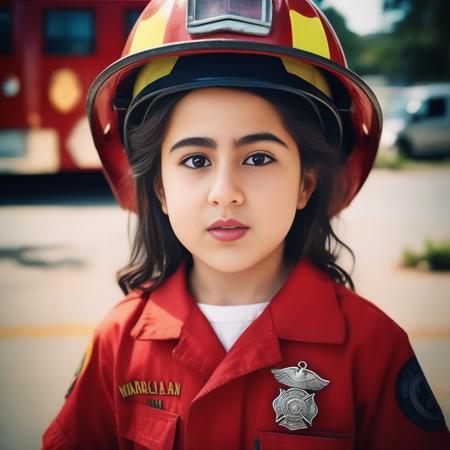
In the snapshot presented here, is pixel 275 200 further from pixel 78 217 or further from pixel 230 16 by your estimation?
pixel 78 217

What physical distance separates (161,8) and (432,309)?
322 cm

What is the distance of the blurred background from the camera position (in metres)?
3.58

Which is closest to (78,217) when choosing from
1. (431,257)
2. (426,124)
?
(431,257)

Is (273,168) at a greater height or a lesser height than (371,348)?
greater

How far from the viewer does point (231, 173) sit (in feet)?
5.28

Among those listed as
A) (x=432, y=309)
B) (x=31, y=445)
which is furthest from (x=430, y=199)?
(x=31, y=445)

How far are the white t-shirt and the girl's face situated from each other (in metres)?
0.19

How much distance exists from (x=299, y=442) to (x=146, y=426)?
432mm

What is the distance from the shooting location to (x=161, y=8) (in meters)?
1.74

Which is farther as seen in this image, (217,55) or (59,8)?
(59,8)

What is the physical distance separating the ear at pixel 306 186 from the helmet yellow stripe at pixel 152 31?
0.60m

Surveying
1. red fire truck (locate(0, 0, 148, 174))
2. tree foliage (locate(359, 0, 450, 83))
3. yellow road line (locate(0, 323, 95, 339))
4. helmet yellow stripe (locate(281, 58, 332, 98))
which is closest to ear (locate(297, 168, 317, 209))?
helmet yellow stripe (locate(281, 58, 332, 98))

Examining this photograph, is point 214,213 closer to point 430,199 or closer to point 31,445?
point 31,445

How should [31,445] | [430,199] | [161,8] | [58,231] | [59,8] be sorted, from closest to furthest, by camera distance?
[161,8]
[31,445]
[58,231]
[59,8]
[430,199]
